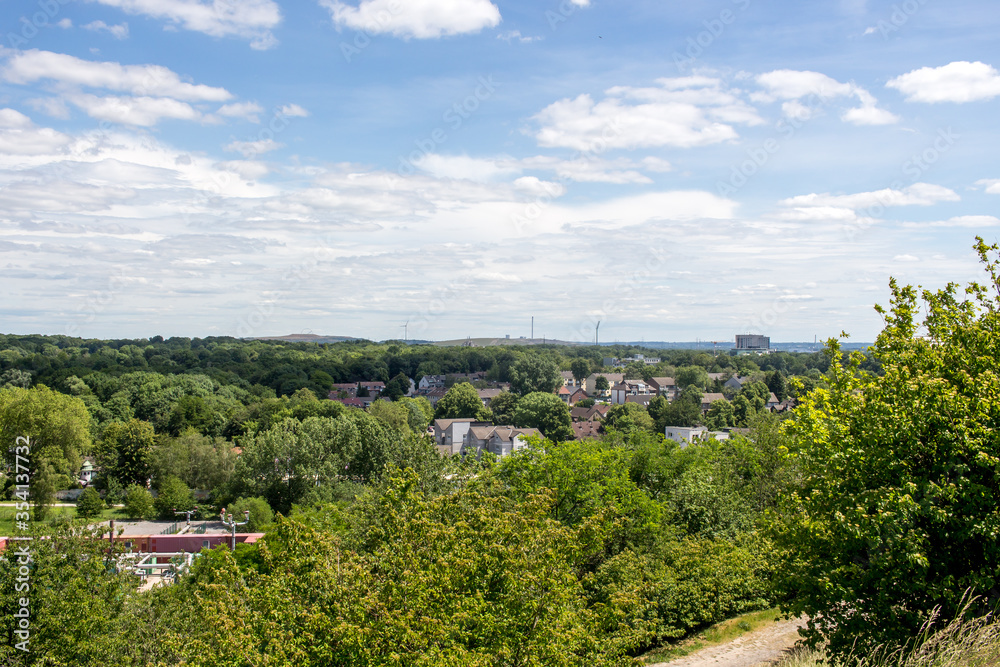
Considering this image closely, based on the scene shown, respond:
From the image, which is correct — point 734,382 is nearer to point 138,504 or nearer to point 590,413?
point 590,413

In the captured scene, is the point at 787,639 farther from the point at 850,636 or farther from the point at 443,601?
the point at 443,601

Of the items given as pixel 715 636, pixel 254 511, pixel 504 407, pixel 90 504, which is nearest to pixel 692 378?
pixel 504 407

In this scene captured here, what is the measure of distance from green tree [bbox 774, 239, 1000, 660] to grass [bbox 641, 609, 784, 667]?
550cm

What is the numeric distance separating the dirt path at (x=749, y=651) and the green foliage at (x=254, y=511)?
97.4 feet

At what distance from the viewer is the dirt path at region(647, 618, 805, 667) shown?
598 inches

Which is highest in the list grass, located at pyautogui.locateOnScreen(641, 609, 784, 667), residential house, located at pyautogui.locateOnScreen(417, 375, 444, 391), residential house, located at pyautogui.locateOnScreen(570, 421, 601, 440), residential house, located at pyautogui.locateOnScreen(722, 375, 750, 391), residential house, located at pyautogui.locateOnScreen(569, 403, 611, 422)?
residential house, located at pyautogui.locateOnScreen(722, 375, 750, 391)

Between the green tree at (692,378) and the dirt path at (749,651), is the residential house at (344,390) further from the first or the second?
the dirt path at (749,651)

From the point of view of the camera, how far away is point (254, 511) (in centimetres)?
4112

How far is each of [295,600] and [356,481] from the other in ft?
125

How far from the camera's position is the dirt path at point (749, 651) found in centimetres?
1518

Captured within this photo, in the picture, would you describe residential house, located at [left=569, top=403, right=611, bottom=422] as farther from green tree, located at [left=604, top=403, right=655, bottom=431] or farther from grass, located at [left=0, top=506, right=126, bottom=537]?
grass, located at [left=0, top=506, right=126, bottom=537]

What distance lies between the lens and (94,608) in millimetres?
13773

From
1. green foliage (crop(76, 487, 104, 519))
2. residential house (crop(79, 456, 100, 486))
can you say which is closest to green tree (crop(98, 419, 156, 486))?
green foliage (crop(76, 487, 104, 519))

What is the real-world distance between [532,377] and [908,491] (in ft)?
358
